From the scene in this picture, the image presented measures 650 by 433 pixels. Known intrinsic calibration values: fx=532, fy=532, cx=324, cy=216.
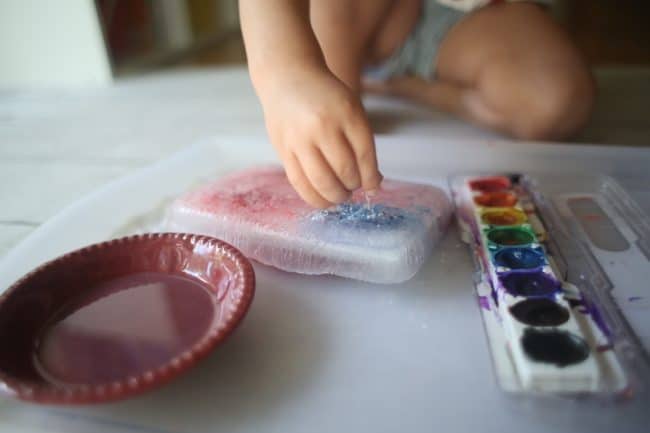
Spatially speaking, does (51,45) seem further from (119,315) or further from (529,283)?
(529,283)

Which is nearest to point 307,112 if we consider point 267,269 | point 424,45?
point 267,269

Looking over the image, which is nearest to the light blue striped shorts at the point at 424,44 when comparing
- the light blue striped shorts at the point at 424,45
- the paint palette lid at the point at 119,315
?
the light blue striped shorts at the point at 424,45

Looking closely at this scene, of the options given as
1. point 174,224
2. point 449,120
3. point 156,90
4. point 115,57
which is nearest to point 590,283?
point 174,224

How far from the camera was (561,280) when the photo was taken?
40 cm

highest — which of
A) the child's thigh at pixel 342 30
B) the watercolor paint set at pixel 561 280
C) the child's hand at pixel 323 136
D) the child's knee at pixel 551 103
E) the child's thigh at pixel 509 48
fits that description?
the child's thigh at pixel 342 30

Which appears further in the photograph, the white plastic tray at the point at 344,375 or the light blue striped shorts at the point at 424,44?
the light blue striped shorts at the point at 424,44

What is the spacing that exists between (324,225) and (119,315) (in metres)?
0.17

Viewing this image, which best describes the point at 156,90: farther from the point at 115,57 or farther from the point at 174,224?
the point at 174,224

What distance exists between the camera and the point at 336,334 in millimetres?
384

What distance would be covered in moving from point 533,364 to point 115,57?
1.37 meters

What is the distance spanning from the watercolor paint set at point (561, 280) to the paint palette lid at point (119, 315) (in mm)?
179

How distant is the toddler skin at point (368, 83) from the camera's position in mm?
384

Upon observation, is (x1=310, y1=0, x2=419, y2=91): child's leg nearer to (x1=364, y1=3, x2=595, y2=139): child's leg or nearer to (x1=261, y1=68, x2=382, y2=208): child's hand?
(x1=364, y1=3, x2=595, y2=139): child's leg

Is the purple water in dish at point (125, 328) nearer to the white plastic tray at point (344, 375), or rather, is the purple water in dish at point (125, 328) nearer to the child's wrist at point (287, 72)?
the white plastic tray at point (344, 375)
